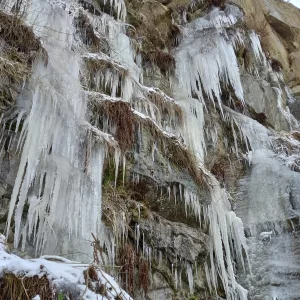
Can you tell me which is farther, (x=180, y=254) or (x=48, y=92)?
(x=180, y=254)

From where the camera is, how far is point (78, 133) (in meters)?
5.08

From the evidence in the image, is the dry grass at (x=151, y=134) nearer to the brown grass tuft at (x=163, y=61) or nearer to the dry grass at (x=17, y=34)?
the dry grass at (x=17, y=34)

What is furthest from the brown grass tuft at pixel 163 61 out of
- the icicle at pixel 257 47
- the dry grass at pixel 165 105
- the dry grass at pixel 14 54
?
the dry grass at pixel 14 54

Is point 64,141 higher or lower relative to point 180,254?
higher

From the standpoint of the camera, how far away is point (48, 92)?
5.01 metres

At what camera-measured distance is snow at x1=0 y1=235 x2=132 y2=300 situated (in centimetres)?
309

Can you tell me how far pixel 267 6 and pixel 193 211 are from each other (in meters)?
9.91

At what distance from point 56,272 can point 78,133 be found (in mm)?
2201

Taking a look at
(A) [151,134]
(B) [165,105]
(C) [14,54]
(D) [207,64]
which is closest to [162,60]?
(D) [207,64]

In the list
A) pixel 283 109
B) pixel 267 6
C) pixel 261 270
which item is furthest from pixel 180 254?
pixel 267 6

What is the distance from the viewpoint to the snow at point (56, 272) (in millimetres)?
3088

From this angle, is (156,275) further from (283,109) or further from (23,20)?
(283,109)

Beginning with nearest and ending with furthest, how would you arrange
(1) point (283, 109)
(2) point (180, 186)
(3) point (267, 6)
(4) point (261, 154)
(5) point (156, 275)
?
(5) point (156, 275)
(2) point (180, 186)
(4) point (261, 154)
(1) point (283, 109)
(3) point (267, 6)

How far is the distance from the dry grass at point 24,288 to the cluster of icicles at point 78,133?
1.22 metres
